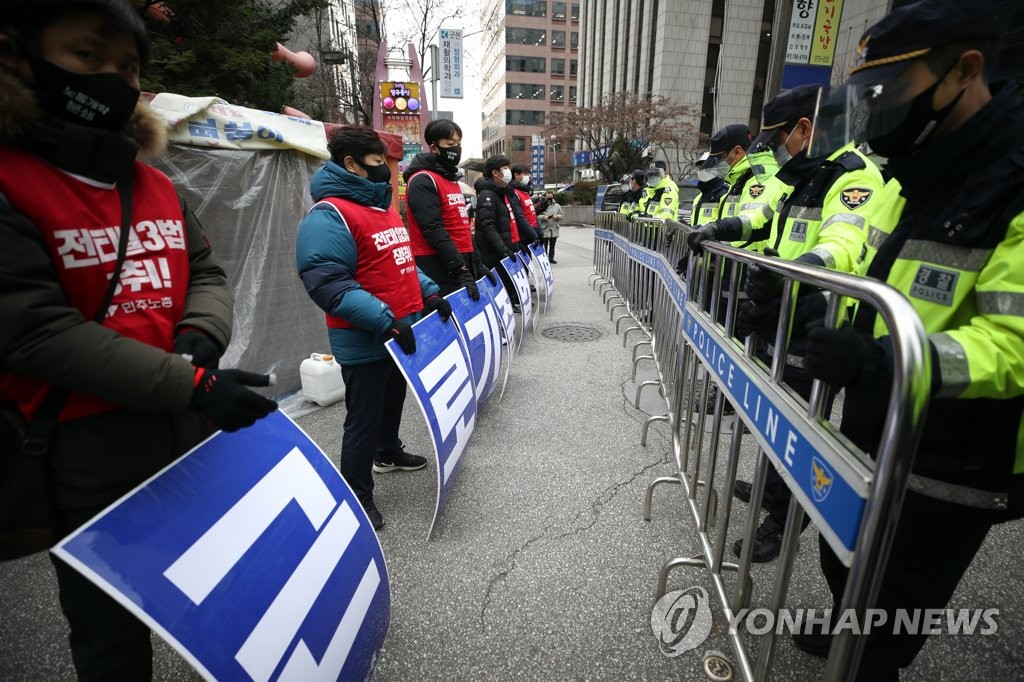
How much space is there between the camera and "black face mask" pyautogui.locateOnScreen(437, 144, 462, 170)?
4.17 meters

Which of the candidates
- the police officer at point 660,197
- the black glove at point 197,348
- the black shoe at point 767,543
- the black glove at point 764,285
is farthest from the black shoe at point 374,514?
the police officer at point 660,197

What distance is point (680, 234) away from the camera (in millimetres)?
4156

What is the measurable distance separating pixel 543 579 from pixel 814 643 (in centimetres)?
115

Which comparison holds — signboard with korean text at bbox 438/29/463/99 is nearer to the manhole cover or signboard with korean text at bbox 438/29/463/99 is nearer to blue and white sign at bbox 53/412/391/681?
the manhole cover

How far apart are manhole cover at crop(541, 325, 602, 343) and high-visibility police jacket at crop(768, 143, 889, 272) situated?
3.90 meters

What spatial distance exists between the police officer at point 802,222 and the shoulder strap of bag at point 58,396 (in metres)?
1.94

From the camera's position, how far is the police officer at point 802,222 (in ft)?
5.71

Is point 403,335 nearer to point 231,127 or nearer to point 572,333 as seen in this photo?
point 231,127

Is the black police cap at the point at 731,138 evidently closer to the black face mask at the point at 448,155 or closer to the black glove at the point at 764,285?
the black face mask at the point at 448,155

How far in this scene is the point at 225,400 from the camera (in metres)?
1.28

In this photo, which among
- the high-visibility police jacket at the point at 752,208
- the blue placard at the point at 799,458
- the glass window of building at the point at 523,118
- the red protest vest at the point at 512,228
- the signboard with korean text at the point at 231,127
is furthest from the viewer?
the glass window of building at the point at 523,118

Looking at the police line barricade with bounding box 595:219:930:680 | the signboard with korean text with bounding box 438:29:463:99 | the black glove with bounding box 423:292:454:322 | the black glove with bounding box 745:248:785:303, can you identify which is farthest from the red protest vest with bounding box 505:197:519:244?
the signboard with korean text with bounding box 438:29:463:99

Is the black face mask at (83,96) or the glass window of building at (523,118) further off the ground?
the glass window of building at (523,118)

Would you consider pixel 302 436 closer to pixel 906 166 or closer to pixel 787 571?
pixel 787 571
